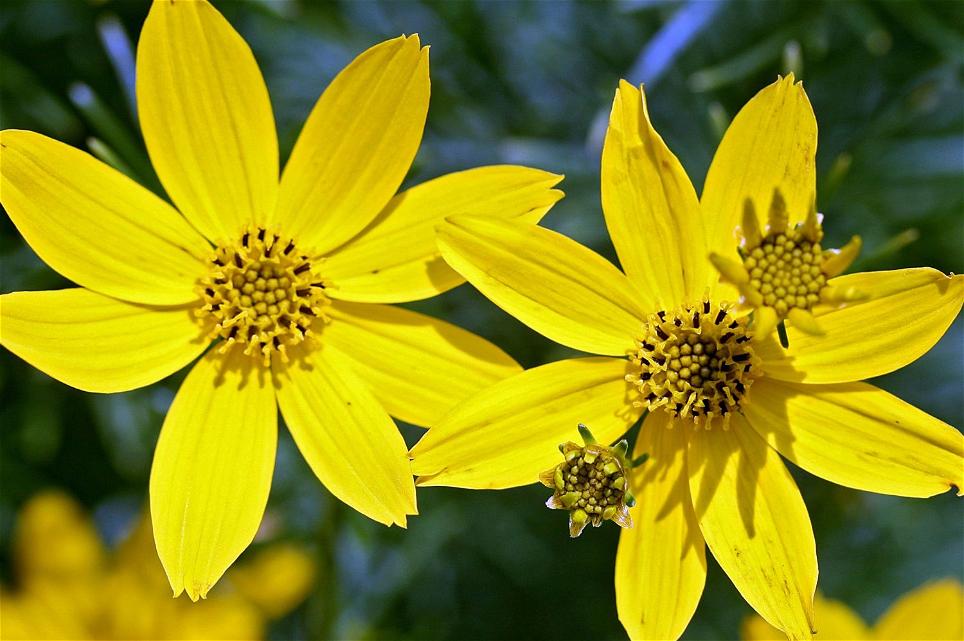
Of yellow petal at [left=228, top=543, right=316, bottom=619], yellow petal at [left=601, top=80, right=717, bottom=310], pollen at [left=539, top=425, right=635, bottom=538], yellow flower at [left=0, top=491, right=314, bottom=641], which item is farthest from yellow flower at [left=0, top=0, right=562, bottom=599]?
yellow petal at [left=228, top=543, right=316, bottom=619]

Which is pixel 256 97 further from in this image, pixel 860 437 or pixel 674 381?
pixel 860 437

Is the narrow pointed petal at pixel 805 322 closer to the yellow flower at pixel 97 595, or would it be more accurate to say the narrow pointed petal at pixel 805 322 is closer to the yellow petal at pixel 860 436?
the yellow petal at pixel 860 436

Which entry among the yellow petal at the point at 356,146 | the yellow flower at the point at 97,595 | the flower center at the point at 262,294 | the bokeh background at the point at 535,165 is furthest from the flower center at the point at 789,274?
the yellow flower at the point at 97,595

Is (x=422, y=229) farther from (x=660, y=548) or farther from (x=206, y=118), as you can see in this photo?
(x=660, y=548)

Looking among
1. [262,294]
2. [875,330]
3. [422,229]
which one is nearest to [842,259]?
[875,330]

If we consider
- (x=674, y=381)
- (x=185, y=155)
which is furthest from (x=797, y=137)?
(x=185, y=155)

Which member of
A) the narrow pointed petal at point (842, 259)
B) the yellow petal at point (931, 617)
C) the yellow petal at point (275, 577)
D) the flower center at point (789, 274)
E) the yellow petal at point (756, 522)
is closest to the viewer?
the narrow pointed petal at point (842, 259)
